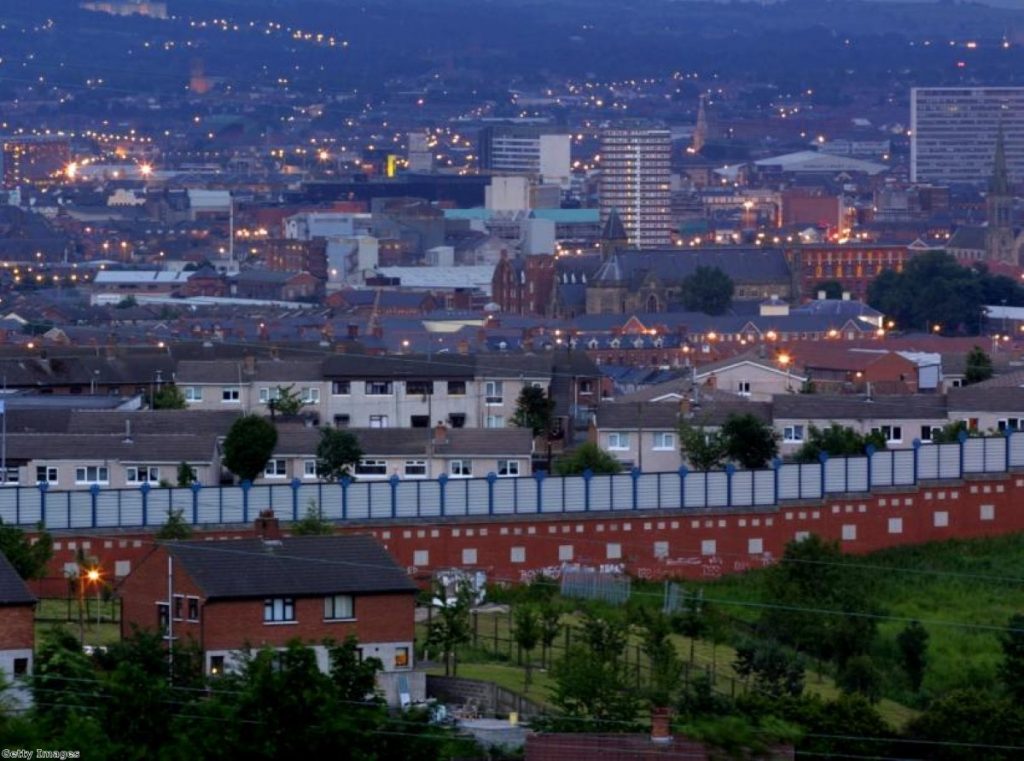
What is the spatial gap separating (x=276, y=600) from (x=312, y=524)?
3949 millimetres

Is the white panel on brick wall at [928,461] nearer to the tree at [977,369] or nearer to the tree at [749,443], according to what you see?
the tree at [749,443]

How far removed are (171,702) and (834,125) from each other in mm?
176879

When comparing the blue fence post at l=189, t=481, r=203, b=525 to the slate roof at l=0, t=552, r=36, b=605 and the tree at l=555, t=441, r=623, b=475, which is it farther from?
the slate roof at l=0, t=552, r=36, b=605

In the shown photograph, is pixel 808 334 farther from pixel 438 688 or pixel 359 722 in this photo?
pixel 359 722

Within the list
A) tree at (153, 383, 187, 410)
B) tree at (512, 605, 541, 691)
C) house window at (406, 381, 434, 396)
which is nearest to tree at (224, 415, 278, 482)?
tree at (153, 383, 187, 410)

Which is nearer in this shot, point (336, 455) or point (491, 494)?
point (491, 494)

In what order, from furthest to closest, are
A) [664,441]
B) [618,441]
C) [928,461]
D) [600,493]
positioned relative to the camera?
[618,441], [664,441], [928,461], [600,493]

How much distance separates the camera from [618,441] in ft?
115

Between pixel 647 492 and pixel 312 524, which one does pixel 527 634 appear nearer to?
pixel 312 524

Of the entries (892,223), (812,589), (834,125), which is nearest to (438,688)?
(812,589)

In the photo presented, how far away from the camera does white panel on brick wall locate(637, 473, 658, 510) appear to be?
2792 cm

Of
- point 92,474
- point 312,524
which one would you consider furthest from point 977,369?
point 312,524

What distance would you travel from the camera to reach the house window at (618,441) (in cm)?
3491

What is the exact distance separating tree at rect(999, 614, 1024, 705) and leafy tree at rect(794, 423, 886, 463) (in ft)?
23.8
